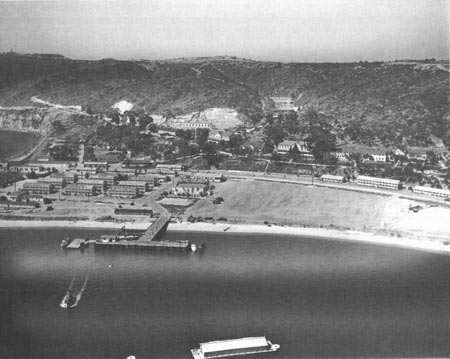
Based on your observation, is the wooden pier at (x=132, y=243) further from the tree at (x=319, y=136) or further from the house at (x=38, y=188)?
the tree at (x=319, y=136)

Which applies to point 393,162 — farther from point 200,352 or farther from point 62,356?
point 62,356

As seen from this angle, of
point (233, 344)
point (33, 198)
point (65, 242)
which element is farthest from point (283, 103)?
point (233, 344)

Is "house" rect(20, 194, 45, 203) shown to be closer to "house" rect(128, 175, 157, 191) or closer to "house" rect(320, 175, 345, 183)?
"house" rect(128, 175, 157, 191)

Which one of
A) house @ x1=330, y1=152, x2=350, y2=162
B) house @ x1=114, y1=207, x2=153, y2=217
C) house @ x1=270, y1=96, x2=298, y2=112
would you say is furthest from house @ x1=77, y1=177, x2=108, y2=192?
house @ x1=270, y1=96, x2=298, y2=112

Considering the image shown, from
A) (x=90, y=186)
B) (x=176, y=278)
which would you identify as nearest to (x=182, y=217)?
(x=90, y=186)

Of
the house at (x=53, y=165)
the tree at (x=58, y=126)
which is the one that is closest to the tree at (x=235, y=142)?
the house at (x=53, y=165)

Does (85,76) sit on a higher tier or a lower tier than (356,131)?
higher
